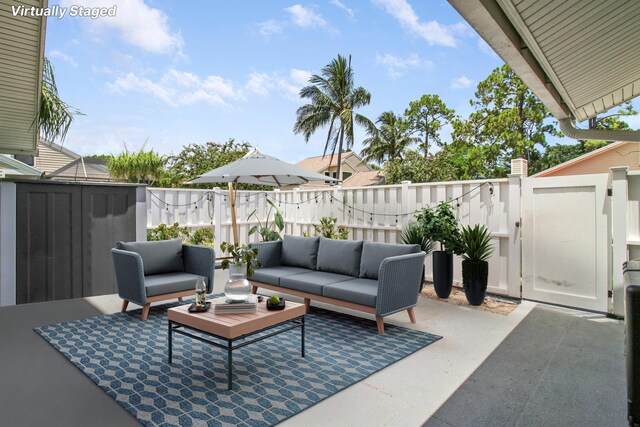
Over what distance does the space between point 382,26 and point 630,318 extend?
16.4 metres

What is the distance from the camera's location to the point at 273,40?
13539 mm

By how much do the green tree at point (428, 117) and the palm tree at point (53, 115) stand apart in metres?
19.1

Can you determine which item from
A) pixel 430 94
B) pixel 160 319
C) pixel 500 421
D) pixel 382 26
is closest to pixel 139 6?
pixel 382 26

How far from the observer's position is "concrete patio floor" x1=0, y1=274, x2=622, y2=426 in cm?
220

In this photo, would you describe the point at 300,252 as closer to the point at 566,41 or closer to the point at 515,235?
the point at 515,235

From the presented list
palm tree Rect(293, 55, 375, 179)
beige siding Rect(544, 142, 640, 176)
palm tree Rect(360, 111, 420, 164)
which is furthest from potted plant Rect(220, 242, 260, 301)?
palm tree Rect(360, 111, 420, 164)

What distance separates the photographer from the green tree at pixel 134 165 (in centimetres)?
1338

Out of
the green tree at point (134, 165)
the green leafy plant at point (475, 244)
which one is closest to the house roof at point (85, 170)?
the green tree at point (134, 165)

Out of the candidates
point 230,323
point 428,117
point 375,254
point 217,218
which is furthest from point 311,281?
point 428,117

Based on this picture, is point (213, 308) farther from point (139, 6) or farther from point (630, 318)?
point (139, 6)

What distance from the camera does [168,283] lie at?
427 centimetres

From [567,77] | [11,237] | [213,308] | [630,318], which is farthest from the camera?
[11,237]

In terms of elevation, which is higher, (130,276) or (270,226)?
(270,226)

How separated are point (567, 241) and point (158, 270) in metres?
5.13
